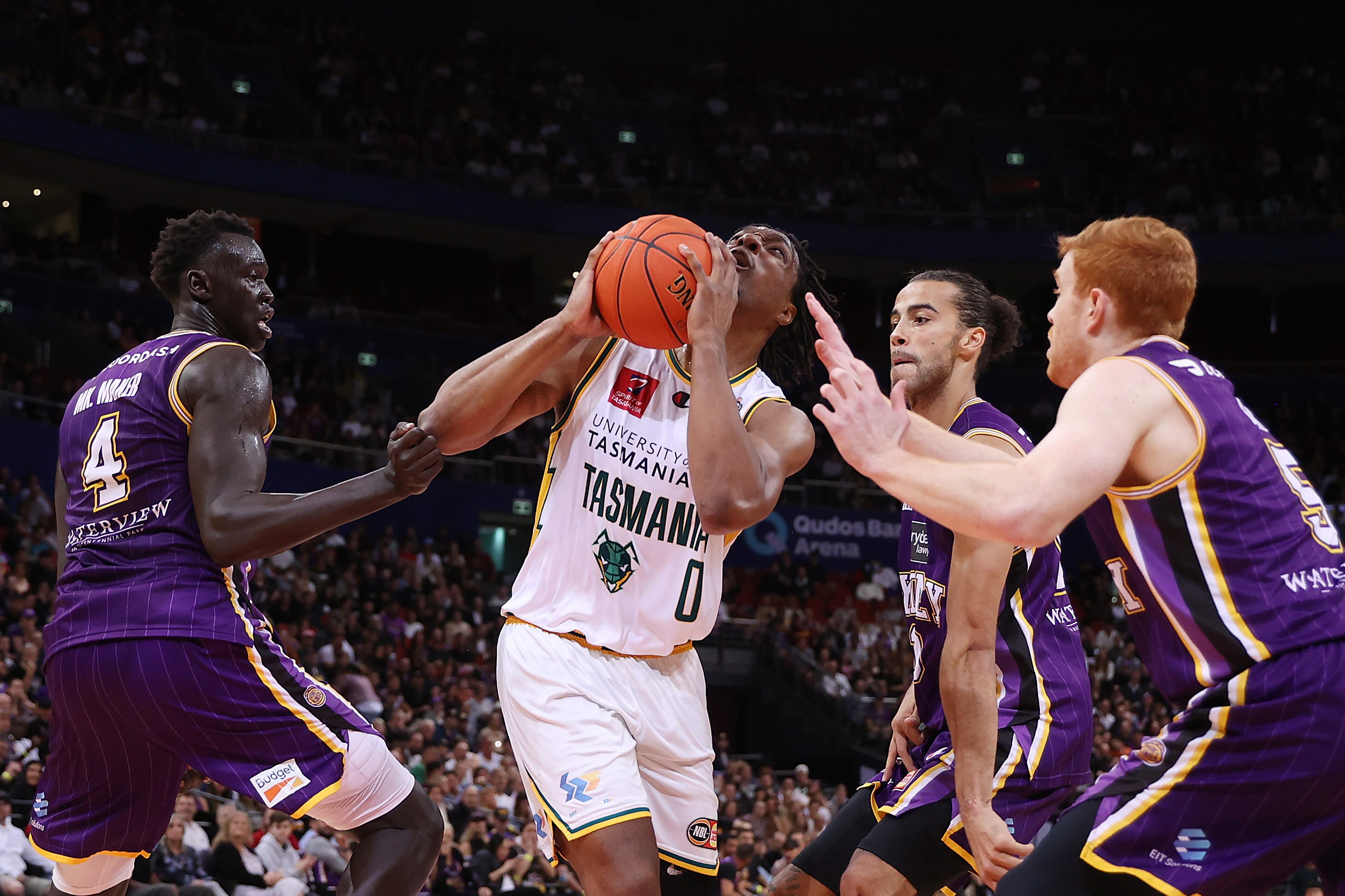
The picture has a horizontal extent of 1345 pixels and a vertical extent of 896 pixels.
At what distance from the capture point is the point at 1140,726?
58.4 feet

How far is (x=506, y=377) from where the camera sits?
3.89 metres

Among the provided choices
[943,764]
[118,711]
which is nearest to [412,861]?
[118,711]

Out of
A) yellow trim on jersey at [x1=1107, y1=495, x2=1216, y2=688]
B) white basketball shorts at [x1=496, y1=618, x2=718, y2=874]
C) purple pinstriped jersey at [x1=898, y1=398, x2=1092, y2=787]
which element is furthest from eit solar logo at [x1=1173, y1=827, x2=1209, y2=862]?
white basketball shorts at [x1=496, y1=618, x2=718, y2=874]

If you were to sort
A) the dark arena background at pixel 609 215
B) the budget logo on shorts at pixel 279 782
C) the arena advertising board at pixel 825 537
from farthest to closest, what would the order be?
1. the arena advertising board at pixel 825 537
2. the dark arena background at pixel 609 215
3. the budget logo on shorts at pixel 279 782

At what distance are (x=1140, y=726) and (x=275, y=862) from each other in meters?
12.2

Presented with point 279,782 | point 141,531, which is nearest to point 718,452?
point 279,782

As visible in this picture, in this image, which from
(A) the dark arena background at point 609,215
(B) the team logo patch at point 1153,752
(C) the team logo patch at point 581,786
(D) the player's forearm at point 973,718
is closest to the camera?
(B) the team logo patch at point 1153,752

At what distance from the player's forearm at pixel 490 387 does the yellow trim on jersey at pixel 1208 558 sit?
179 centimetres

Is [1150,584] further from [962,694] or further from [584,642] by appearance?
[584,642]

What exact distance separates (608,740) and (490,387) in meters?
1.07

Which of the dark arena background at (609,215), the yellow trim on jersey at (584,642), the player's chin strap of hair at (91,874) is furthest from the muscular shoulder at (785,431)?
the dark arena background at (609,215)

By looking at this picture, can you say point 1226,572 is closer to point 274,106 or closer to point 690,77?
→ point 274,106

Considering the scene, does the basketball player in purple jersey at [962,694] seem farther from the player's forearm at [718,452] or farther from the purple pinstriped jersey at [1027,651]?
the player's forearm at [718,452]

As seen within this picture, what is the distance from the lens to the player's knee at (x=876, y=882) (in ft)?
13.5
